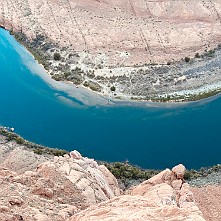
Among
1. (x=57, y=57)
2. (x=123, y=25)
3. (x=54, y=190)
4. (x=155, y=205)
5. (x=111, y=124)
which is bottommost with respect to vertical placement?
(x=155, y=205)

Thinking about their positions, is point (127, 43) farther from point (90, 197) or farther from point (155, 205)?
point (155, 205)

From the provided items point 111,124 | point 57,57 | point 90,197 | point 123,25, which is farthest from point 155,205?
point 123,25

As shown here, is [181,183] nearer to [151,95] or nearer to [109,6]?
[151,95]

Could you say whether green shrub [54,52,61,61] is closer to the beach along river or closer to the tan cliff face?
the tan cliff face

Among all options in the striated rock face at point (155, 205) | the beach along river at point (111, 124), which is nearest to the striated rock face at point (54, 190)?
the striated rock face at point (155, 205)

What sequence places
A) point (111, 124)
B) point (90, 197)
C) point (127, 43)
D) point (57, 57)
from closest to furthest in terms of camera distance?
point (90, 197) → point (111, 124) → point (57, 57) → point (127, 43)

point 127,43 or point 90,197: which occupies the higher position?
point 127,43
